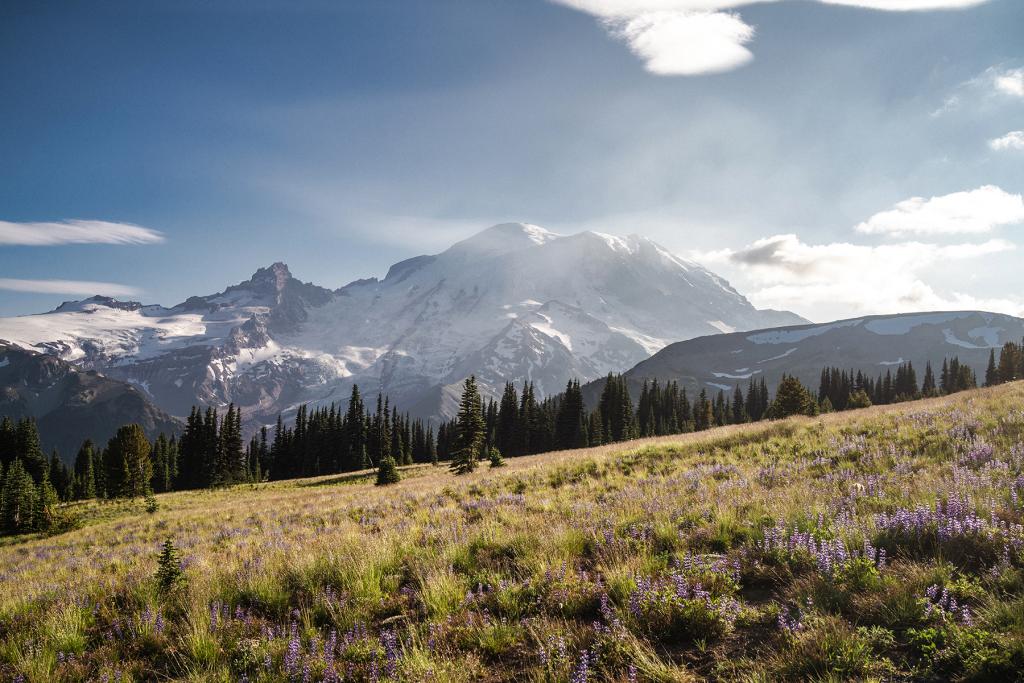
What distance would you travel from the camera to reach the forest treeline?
5988 cm

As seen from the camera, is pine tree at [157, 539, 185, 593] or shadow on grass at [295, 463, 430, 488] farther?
shadow on grass at [295, 463, 430, 488]

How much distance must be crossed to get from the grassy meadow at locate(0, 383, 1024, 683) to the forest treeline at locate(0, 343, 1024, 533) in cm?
→ 3897

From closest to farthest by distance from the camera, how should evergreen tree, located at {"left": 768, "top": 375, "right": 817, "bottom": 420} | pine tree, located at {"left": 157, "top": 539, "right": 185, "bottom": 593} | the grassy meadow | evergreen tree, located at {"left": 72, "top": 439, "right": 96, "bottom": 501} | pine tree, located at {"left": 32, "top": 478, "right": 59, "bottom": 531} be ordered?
the grassy meadow, pine tree, located at {"left": 157, "top": 539, "right": 185, "bottom": 593}, pine tree, located at {"left": 32, "top": 478, "right": 59, "bottom": 531}, evergreen tree, located at {"left": 768, "top": 375, "right": 817, "bottom": 420}, evergreen tree, located at {"left": 72, "top": 439, "right": 96, "bottom": 501}

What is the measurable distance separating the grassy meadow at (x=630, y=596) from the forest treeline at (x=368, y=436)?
3897 cm

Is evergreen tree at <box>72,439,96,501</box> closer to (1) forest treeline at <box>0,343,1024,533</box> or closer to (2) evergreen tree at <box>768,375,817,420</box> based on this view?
(1) forest treeline at <box>0,343,1024,533</box>

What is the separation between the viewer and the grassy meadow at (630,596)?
389cm

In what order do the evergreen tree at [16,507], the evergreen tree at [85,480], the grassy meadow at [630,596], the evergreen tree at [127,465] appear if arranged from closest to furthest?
the grassy meadow at [630,596]
the evergreen tree at [16,507]
the evergreen tree at [127,465]
the evergreen tree at [85,480]

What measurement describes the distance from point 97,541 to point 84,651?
67.3 feet

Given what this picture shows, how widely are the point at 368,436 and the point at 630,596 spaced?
365 feet

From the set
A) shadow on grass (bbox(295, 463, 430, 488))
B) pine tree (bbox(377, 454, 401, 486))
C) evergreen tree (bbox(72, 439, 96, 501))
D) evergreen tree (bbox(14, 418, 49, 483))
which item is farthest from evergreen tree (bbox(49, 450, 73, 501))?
pine tree (bbox(377, 454, 401, 486))

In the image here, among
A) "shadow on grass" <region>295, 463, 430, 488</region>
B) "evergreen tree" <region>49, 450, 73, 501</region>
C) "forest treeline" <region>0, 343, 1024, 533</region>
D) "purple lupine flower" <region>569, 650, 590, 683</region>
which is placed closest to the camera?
"purple lupine flower" <region>569, 650, 590, 683</region>

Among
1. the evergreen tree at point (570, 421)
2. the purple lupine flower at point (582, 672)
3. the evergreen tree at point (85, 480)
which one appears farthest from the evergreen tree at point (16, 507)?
the evergreen tree at point (570, 421)

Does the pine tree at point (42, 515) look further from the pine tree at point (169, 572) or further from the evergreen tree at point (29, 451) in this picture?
the evergreen tree at point (29, 451)

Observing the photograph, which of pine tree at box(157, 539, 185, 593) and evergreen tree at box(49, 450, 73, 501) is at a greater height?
pine tree at box(157, 539, 185, 593)
